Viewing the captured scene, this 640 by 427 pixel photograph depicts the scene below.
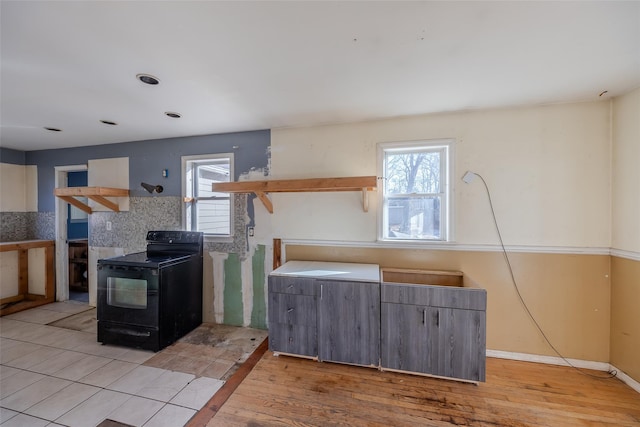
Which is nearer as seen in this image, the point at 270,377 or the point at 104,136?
the point at 270,377

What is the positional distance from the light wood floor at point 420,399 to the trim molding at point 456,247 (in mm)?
1067

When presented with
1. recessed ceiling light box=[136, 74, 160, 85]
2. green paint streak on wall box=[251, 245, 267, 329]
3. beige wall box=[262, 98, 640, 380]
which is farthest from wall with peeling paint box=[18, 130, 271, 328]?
beige wall box=[262, 98, 640, 380]

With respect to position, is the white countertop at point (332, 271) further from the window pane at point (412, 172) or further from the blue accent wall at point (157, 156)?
the blue accent wall at point (157, 156)

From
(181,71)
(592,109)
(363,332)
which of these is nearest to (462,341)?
(363,332)

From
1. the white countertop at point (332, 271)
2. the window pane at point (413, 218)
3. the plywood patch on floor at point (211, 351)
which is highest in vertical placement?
the window pane at point (413, 218)

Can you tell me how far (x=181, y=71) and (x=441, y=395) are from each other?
3.10m

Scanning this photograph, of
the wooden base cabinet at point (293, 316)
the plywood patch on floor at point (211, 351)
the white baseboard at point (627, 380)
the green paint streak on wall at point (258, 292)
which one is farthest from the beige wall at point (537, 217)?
the plywood patch on floor at point (211, 351)

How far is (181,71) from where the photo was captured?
1708mm

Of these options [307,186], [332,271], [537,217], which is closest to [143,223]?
[307,186]

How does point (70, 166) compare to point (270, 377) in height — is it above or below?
above

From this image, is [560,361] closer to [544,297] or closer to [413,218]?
[544,297]

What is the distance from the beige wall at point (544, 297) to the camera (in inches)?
85.8

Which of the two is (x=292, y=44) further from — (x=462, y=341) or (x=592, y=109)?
(x=592, y=109)

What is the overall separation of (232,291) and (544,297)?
3.33m
